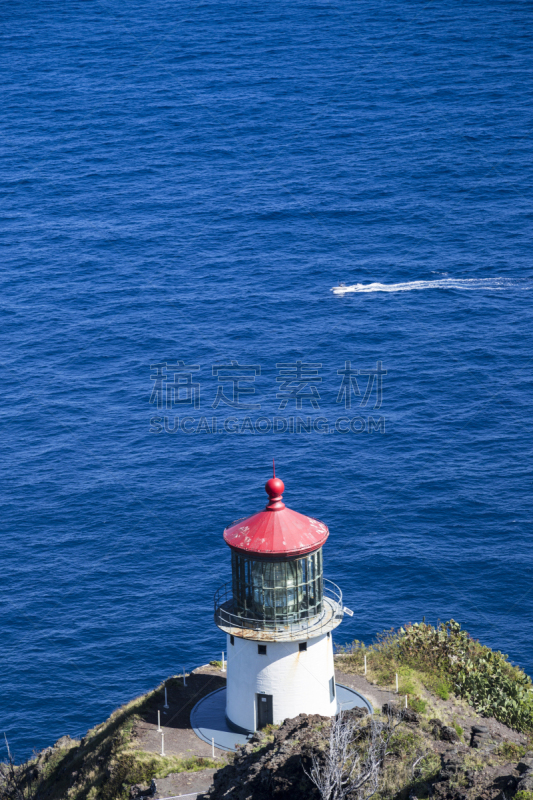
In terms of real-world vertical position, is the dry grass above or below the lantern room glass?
below

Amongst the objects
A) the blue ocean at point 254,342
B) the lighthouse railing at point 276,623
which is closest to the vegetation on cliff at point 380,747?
the lighthouse railing at point 276,623

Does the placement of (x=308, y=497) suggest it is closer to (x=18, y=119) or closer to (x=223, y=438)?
(x=223, y=438)

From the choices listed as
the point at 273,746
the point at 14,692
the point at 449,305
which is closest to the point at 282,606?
the point at 273,746

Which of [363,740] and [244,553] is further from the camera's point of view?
[244,553]

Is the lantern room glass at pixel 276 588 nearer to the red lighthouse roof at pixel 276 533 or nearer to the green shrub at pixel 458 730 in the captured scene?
the red lighthouse roof at pixel 276 533

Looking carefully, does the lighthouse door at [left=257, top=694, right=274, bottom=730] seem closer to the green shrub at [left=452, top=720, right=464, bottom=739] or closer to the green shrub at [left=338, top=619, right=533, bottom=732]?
the green shrub at [left=338, top=619, right=533, bottom=732]

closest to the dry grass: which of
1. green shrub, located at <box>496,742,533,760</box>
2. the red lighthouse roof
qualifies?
the red lighthouse roof
